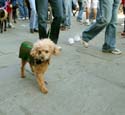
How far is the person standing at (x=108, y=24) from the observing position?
5660 mm

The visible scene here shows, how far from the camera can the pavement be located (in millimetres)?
3574

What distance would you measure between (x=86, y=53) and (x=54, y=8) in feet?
3.78

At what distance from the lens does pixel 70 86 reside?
428 cm

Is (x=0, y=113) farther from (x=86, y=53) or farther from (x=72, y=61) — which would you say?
(x=86, y=53)

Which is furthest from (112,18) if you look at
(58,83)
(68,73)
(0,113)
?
(0,113)

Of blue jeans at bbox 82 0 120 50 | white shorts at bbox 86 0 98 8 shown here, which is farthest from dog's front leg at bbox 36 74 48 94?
white shorts at bbox 86 0 98 8

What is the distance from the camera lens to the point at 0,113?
344cm

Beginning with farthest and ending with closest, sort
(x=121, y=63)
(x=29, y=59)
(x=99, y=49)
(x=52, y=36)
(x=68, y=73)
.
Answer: (x=99, y=49) < (x=52, y=36) < (x=121, y=63) < (x=68, y=73) < (x=29, y=59)

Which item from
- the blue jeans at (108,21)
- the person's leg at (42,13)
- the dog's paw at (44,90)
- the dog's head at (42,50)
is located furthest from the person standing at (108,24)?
the dog's paw at (44,90)

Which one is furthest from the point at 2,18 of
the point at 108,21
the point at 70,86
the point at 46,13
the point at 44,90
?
the point at 44,90

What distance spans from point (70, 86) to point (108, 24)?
7.05ft

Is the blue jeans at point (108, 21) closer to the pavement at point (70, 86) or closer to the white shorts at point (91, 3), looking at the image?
the pavement at point (70, 86)

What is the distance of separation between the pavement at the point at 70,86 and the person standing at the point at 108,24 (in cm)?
21

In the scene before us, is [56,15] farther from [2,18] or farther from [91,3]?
[91,3]
